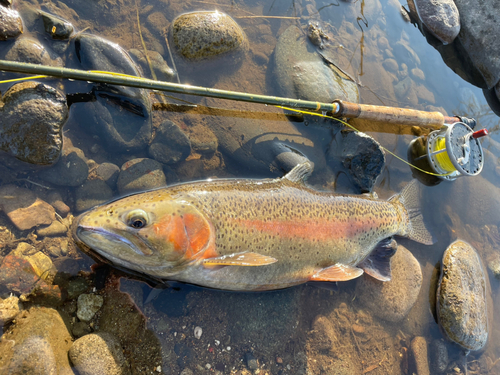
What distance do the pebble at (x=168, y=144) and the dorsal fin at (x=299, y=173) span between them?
167 cm

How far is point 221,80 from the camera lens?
489 centimetres

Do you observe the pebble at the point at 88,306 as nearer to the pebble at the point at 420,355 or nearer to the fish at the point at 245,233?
the fish at the point at 245,233

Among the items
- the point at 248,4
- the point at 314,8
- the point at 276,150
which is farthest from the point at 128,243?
the point at 314,8

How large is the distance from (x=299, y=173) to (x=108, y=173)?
2822 mm

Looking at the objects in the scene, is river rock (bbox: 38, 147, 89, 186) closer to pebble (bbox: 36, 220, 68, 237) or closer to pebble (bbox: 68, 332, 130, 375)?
pebble (bbox: 36, 220, 68, 237)

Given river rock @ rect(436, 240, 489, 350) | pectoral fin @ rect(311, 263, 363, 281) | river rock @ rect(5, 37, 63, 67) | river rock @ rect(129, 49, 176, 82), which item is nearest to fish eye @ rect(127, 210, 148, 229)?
pectoral fin @ rect(311, 263, 363, 281)

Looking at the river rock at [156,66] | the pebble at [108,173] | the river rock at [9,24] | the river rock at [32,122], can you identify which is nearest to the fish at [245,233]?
the pebble at [108,173]

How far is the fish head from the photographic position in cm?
287

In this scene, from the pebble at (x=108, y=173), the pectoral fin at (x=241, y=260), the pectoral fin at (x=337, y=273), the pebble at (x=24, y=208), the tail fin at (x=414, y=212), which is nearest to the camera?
the pectoral fin at (x=241, y=260)

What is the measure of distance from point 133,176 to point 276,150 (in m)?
2.24

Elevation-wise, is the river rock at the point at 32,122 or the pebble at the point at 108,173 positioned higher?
the river rock at the point at 32,122

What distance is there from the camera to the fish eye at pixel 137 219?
286 cm

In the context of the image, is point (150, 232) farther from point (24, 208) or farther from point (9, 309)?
point (24, 208)

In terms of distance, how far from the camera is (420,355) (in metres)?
4.65
